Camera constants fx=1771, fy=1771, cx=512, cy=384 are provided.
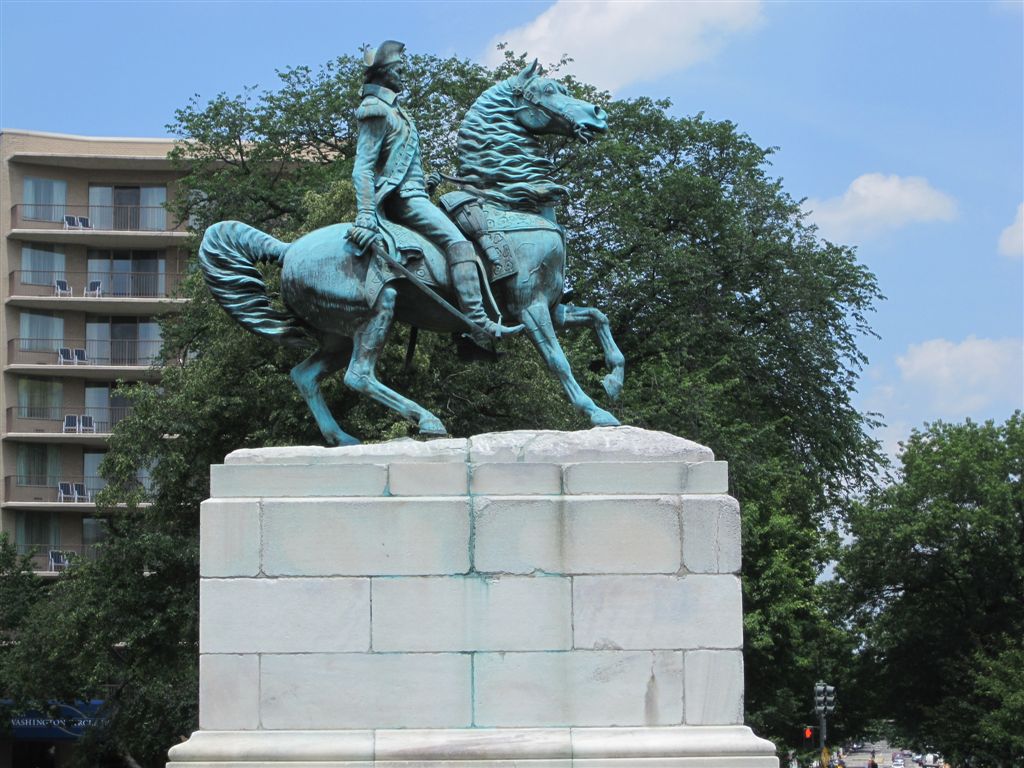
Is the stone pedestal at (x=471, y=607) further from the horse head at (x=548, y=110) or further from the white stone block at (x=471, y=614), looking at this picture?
the horse head at (x=548, y=110)

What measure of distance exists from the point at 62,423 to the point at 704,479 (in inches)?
1975

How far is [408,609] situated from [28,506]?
48.2 meters

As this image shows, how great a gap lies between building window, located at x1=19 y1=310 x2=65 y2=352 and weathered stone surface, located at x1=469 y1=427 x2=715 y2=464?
164 ft

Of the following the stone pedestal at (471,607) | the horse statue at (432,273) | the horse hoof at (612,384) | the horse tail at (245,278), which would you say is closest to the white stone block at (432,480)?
the stone pedestal at (471,607)

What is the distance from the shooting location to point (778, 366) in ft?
138

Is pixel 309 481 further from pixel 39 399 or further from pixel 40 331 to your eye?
pixel 40 331

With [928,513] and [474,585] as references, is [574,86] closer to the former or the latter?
[928,513]

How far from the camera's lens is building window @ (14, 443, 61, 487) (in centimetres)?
6078

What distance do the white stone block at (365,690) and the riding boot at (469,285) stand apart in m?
2.94

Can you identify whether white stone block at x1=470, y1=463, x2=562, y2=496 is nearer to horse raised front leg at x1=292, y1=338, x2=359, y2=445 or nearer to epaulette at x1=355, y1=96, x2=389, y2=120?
horse raised front leg at x1=292, y1=338, x2=359, y2=445

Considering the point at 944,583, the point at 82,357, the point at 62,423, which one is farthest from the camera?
the point at 82,357

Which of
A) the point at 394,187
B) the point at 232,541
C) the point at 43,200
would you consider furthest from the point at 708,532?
the point at 43,200

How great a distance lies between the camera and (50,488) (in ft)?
199

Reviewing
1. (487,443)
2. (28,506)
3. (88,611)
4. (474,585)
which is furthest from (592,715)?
(28,506)
